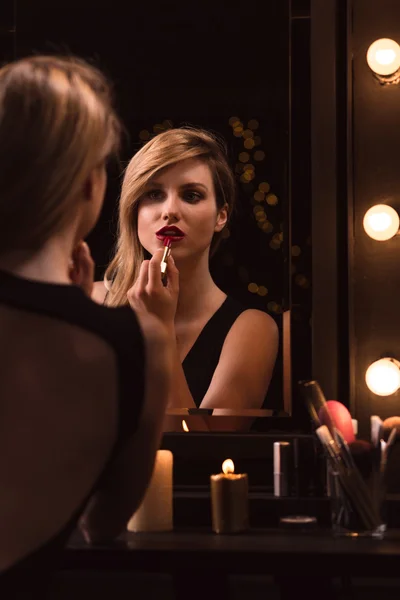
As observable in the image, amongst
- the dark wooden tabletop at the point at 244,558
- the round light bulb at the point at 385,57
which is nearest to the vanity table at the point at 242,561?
the dark wooden tabletop at the point at 244,558

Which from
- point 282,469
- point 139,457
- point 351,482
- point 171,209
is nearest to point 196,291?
point 171,209

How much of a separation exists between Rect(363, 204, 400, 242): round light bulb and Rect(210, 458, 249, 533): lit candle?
1.70 ft

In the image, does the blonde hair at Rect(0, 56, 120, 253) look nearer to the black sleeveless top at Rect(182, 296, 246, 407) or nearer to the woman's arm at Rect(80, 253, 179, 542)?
the woman's arm at Rect(80, 253, 179, 542)

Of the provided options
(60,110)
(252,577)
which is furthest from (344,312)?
(60,110)

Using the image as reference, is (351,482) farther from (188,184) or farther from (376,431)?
(188,184)

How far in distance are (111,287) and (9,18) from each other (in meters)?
0.58

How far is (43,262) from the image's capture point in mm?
841

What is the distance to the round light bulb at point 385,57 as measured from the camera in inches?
63.5

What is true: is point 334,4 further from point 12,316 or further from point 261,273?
point 12,316

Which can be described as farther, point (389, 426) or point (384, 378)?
point (384, 378)

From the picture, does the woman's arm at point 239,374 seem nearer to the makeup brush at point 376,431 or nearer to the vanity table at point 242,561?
the makeup brush at point 376,431

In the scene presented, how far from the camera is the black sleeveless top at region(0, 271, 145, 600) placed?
754 millimetres

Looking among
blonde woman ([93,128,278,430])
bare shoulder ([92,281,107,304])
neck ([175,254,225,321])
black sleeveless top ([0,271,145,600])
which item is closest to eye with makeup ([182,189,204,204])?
blonde woman ([93,128,278,430])

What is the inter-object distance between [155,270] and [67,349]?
817mm
